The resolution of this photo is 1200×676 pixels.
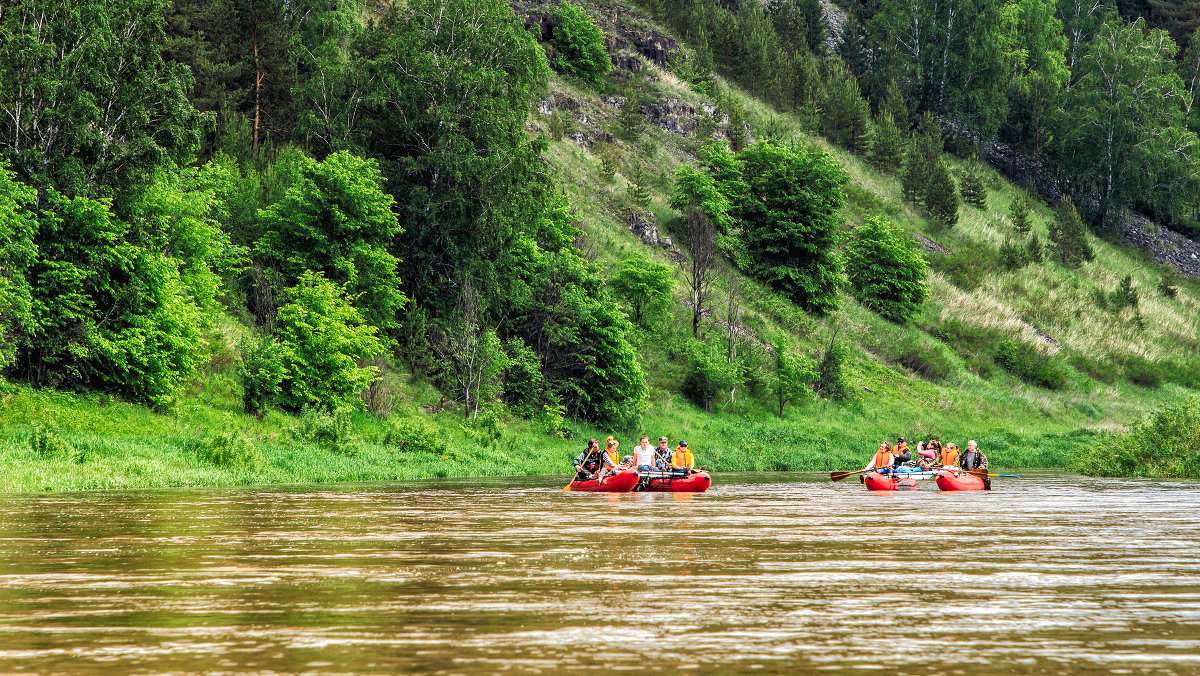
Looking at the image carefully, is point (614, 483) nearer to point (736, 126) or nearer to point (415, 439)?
point (415, 439)

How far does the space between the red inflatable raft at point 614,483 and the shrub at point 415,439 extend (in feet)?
32.0

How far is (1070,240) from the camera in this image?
8912 centimetres

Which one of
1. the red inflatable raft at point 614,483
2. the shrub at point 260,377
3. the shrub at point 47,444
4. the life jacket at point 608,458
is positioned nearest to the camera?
the shrub at point 47,444

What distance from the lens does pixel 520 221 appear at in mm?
47000

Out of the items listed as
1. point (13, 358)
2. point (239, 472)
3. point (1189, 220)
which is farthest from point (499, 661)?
point (1189, 220)

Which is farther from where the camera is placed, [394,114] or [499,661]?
[394,114]

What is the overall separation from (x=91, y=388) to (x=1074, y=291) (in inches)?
2965

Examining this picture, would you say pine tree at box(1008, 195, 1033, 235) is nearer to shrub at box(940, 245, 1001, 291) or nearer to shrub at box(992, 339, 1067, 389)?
shrub at box(940, 245, 1001, 291)

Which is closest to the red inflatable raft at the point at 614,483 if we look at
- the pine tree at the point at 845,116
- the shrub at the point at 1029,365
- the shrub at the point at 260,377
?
the shrub at the point at 260,377

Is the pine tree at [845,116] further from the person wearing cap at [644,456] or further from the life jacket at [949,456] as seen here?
the person wearing cap at [644,456]

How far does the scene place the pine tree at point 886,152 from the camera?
9369cm

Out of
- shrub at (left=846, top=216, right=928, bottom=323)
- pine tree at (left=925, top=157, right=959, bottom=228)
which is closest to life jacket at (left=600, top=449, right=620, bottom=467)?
shrub at (left=846, top=216, right=928, bottom=323)

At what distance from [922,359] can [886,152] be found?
33.7 metres

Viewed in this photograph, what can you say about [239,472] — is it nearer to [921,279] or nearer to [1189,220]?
[921,279]
